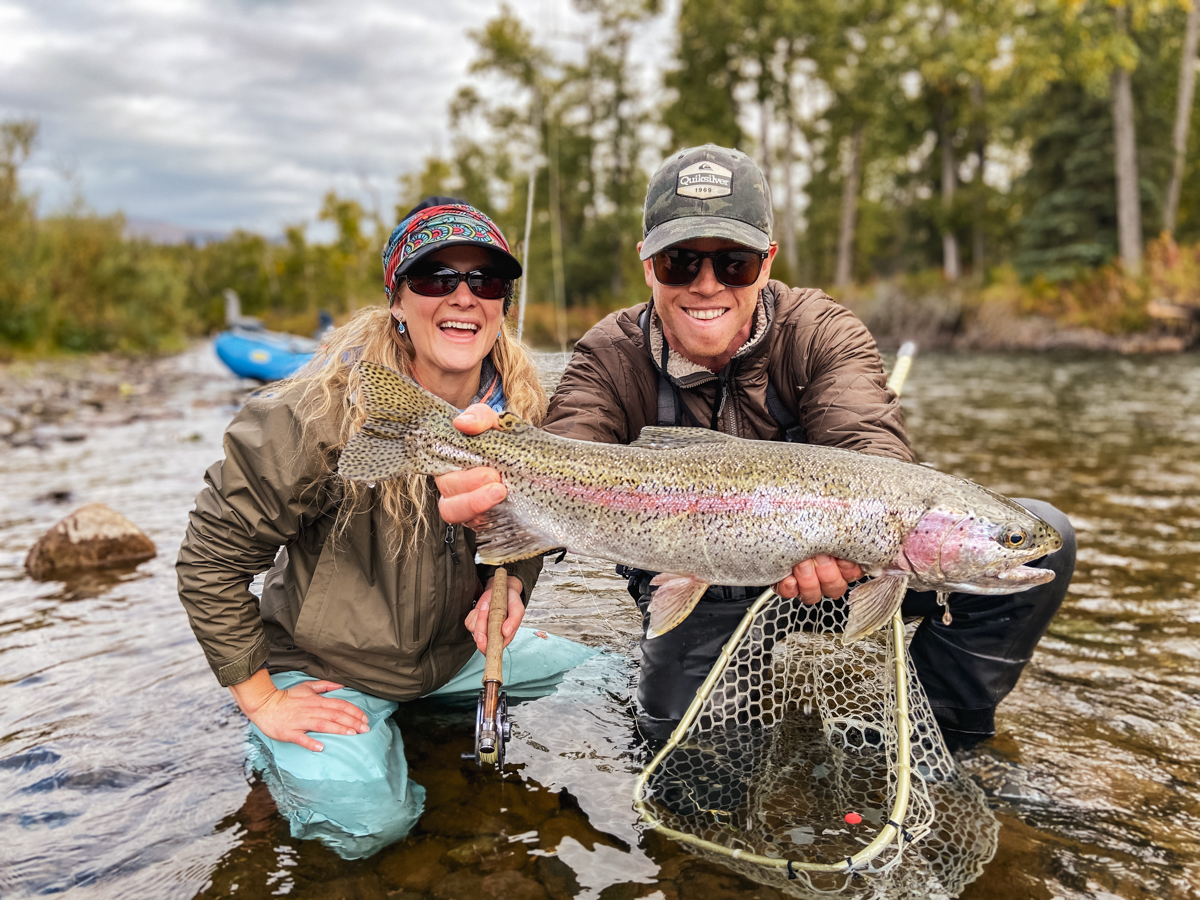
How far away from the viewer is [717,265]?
11.7 ft

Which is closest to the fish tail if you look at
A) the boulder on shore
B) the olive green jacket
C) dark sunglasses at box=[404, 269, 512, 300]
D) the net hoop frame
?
the olive green jacket

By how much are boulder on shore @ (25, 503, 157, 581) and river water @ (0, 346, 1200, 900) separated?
0.83 ft

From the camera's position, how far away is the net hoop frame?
2623mm

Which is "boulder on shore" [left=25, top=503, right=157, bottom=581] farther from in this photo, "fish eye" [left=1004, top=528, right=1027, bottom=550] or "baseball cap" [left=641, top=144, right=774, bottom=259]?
"fish eye" [left=1004, top=528, right=1027, bottom=550]

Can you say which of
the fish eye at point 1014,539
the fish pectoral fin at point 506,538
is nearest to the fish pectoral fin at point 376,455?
the fish pectoral fin at point 506,538

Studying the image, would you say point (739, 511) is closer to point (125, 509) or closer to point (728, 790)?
point (728, 790)

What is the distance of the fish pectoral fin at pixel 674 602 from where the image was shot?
3223 millimetres

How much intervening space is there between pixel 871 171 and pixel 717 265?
5719 centimetres

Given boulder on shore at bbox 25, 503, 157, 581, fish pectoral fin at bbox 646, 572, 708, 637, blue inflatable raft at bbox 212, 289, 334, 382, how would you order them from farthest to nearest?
blue inflatable raft at bbox 212, 289, 334, 382
boulder on shore at bbox 25, 503, 157, 581
fish pectoral fin at bbox 646, 572, 708, 637

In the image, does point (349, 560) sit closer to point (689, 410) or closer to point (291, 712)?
point (291, 712)

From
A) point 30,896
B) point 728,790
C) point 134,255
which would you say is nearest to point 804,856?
point 728,790

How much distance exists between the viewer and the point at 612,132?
146 feet

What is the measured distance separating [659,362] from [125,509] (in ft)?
→ 23.3

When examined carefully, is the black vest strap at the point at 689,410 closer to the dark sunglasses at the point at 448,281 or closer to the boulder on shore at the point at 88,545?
the dark sunglasses at the point at 448,281
